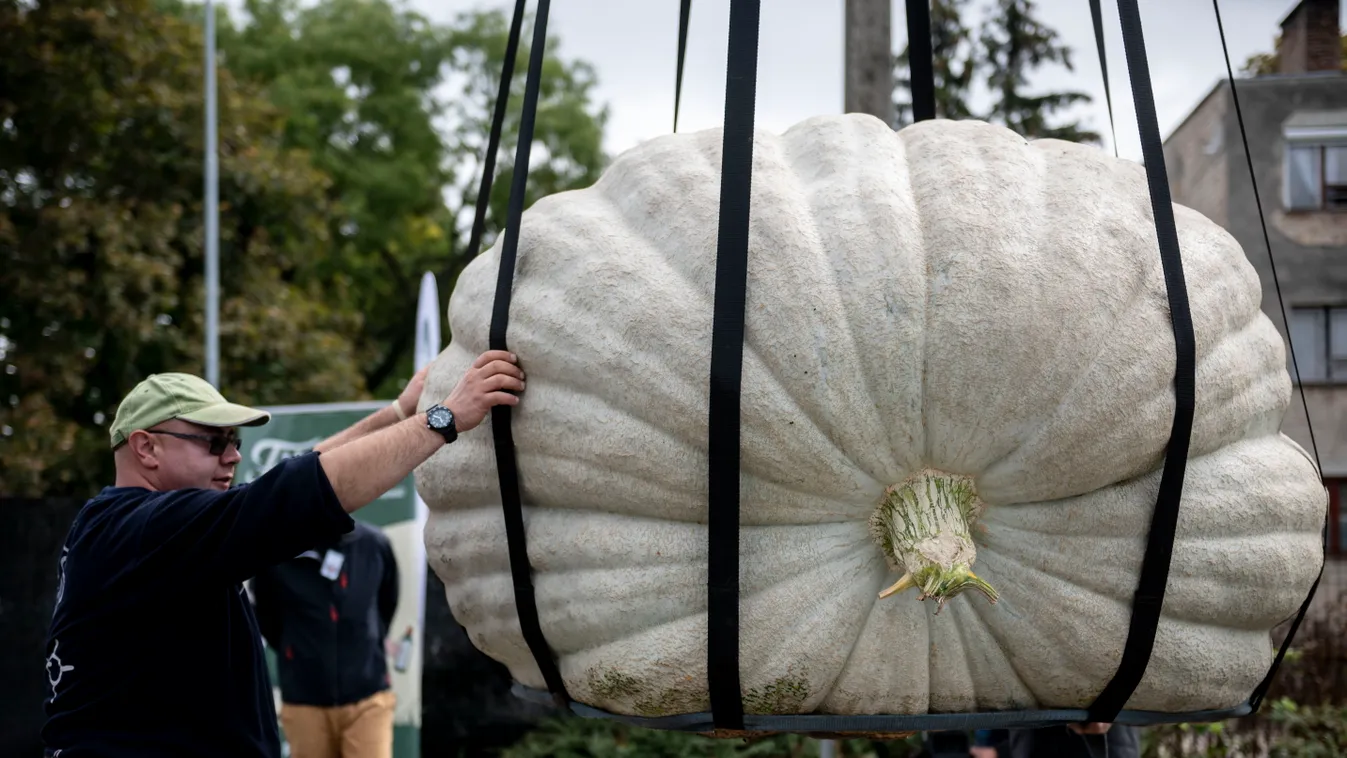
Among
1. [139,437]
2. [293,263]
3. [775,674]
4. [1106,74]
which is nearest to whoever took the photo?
[775,674]

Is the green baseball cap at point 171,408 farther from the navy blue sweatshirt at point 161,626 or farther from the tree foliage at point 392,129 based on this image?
the tree foliage at point 392,129

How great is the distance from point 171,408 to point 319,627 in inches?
126

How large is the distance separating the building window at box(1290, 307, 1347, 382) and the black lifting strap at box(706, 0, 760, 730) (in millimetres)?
8430

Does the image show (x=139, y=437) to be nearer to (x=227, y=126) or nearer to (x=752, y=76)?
(x=752, y=76)

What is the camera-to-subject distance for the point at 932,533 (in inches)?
77.1

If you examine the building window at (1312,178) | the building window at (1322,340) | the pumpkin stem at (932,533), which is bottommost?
the pumpkin stem at (932,533)

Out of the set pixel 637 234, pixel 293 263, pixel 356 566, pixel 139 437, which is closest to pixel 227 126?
pixel 293 263

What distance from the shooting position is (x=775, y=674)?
200 cm

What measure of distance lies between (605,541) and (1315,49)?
11.9 meters

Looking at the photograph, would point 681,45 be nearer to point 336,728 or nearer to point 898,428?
point 898,428

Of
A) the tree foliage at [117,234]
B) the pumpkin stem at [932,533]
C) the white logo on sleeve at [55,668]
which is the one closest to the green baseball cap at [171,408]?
the white logo on sleeve at [55,668]

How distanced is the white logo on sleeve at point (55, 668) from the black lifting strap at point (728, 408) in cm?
164

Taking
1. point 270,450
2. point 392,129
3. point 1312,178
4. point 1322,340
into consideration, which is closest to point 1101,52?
point 270,450

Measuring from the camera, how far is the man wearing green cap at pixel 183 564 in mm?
2457
